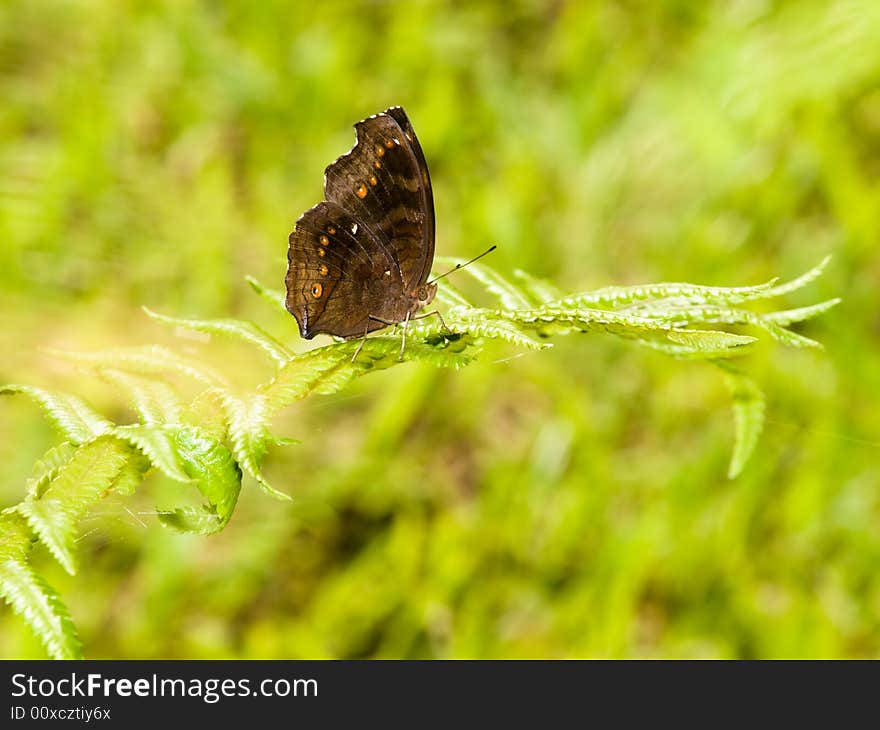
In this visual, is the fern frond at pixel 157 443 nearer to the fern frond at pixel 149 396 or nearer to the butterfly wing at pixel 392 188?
the fern frond at pixel 149 396

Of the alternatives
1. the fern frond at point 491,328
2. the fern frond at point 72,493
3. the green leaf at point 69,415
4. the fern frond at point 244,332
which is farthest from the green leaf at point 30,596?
the fern frond at point 491,328

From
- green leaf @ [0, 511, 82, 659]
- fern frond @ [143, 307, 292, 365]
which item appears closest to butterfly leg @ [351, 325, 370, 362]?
fern frond @ [143, 307, 292, 365]

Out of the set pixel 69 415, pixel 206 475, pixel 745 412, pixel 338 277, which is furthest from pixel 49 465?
pixel 745 412

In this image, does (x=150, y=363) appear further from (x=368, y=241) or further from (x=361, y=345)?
(x=368, y=241)

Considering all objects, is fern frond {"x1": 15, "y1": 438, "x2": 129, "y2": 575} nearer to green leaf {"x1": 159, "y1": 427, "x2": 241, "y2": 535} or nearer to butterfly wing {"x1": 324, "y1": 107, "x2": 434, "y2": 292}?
green leaf {"x1": 159, "y1": 427, "x2": 241, "y2": 535}

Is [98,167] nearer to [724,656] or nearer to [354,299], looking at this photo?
[354,299]
